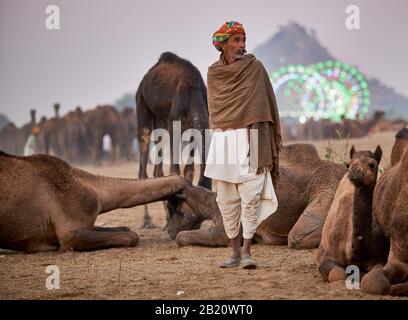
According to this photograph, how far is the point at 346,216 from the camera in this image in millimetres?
6672

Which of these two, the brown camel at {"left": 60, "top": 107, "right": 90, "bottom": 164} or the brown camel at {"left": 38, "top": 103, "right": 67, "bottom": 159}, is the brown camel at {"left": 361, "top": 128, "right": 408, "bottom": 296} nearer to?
the brown camel at {"left": 60, "top": 107, "right": 90, "bottom": 164}

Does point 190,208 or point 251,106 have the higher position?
point 251,106

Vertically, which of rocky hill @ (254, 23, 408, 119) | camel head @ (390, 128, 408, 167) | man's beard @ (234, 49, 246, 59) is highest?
rocky hill @ (254, 23, 408, 119)

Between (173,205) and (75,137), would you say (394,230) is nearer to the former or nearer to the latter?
(173,205)

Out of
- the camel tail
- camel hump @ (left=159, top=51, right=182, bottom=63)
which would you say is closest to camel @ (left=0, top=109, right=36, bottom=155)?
camel hump @ (left=159, top=51, right=182, bottom=63)

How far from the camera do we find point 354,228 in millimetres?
6094

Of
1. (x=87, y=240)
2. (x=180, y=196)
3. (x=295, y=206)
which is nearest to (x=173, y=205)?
(x=180, y=196)

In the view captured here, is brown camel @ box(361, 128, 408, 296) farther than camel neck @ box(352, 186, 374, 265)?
No

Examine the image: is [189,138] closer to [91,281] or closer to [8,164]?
[8,164]

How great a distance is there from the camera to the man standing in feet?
24.8

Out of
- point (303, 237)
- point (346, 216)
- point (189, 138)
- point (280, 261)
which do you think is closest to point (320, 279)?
point (346, 216)

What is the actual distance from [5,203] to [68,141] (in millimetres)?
37928

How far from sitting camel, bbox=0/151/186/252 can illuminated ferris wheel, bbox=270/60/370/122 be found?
3860 centimetres

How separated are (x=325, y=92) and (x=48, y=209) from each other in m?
45.5
